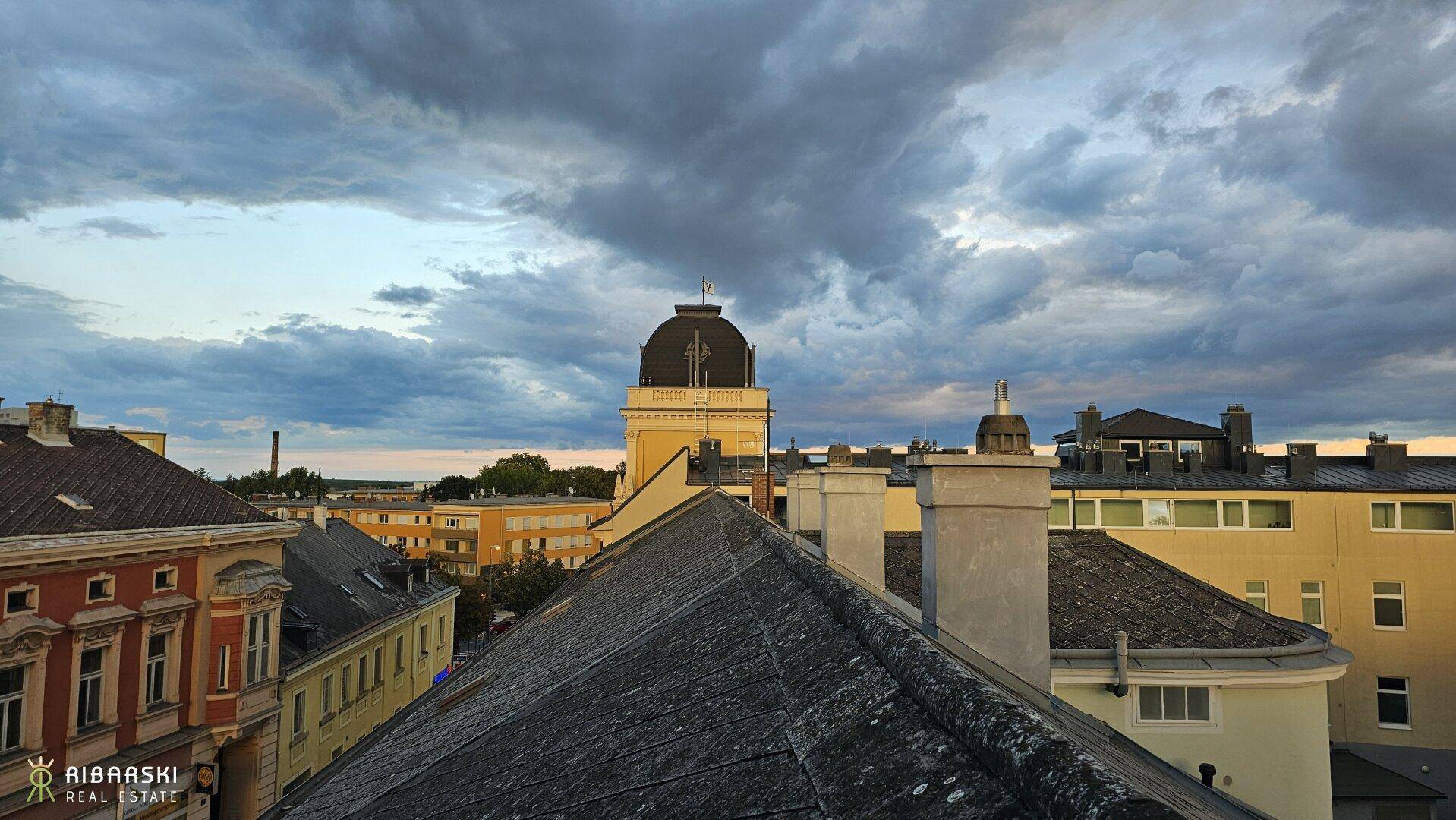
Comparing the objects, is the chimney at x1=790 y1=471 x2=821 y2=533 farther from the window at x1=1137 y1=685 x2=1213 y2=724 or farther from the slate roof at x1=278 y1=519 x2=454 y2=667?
the slate roof at x1=278 y1=519 x2=454 y2=667

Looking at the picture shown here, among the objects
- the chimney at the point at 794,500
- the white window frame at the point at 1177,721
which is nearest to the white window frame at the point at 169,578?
the chimney at the point at 794,500

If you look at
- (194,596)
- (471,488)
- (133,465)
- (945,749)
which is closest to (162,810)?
(194,596)

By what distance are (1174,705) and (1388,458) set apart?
22168 mm

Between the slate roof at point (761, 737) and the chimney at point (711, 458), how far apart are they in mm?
21301

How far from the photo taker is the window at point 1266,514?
23.7m

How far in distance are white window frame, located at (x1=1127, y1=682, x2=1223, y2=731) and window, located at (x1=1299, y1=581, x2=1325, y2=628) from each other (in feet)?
52.2

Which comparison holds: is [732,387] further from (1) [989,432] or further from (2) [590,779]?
(2) [590,779]

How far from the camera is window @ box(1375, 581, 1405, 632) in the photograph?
73.8ft

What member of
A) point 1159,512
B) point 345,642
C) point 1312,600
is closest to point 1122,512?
point 1159,512

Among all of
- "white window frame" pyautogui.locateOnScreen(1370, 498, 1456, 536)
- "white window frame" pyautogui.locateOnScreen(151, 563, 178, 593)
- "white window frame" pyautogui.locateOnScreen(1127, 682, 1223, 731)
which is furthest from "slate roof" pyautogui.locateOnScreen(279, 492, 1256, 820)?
"white window frame" pyautogui.locateOnScreen(1370, 498, 1456, 536)

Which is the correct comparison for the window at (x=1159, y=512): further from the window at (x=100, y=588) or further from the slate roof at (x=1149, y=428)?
the window at (x=100, y=588)

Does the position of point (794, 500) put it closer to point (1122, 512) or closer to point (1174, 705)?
point (1174, 705)

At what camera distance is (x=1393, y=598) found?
22.6 metres

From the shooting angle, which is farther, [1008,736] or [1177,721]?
[1177,721]
